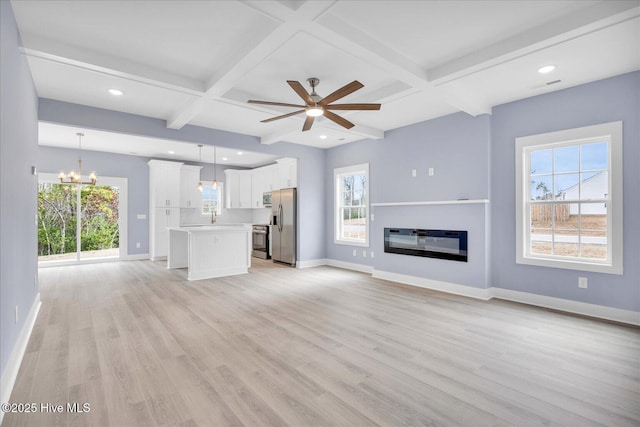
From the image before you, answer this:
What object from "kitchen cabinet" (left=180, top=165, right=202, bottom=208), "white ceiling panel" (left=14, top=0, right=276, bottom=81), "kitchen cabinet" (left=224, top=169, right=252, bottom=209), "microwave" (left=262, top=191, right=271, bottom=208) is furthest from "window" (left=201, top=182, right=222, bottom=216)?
"white ceiling panel" (left=14, top=0, right=276, bottom=81)

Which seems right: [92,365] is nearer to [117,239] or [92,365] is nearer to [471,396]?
[471,396]

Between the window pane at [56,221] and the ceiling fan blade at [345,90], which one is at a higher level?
the ceiling fan blade at [345,90]

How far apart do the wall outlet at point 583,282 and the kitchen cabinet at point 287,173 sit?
5.18m

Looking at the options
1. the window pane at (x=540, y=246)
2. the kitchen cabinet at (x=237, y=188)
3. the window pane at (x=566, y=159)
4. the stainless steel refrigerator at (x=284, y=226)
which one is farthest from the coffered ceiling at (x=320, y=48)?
the kitchen cabinet at (x=237, y=188)

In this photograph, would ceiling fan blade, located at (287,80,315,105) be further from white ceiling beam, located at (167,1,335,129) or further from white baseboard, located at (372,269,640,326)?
white baseboard, located at (372,269,640,326)

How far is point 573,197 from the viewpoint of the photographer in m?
3.95

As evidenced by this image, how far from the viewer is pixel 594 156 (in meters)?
3.76

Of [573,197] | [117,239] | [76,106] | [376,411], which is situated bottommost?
[376,411]

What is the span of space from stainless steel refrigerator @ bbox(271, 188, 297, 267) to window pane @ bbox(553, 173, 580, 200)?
4.76m

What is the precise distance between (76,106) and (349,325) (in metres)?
4.68

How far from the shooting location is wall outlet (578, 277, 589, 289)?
12.2ft

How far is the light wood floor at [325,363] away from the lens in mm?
1910

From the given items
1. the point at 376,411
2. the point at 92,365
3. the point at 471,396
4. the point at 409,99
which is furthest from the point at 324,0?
the point at 92,365

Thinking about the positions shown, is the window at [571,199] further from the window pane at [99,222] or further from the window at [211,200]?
the window pane at [99,222]
